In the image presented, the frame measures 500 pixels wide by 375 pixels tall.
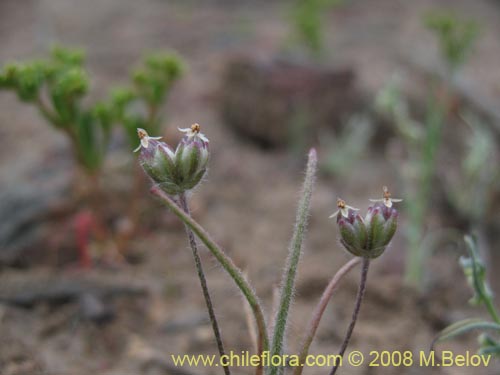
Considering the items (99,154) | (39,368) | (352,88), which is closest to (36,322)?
(39,368)

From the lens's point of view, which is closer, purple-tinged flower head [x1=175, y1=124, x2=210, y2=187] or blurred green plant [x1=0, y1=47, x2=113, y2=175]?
purple-tinged flower head [x1=175, y1=124, x2=210, y2=187]

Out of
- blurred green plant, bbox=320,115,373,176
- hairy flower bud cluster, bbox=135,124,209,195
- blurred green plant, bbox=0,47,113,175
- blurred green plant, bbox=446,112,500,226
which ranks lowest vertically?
hairy flower bud cluster, bbox=135,124,209,195

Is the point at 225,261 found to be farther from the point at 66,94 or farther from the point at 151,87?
the point at 151,87

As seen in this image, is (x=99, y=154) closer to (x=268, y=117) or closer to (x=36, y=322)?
(x=36, y=322)

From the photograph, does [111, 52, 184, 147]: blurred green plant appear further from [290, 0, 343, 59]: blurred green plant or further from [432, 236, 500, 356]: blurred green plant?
[290, 0, 343, 59]: blurred green plant

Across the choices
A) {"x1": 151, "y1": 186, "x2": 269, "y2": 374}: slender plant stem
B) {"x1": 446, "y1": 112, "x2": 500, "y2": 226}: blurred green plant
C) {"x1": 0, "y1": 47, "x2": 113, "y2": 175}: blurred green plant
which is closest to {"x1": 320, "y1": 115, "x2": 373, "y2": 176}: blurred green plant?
{"x1": 446, "y1": 112, "x2": 500, "y2": 226}: blurred green plant
